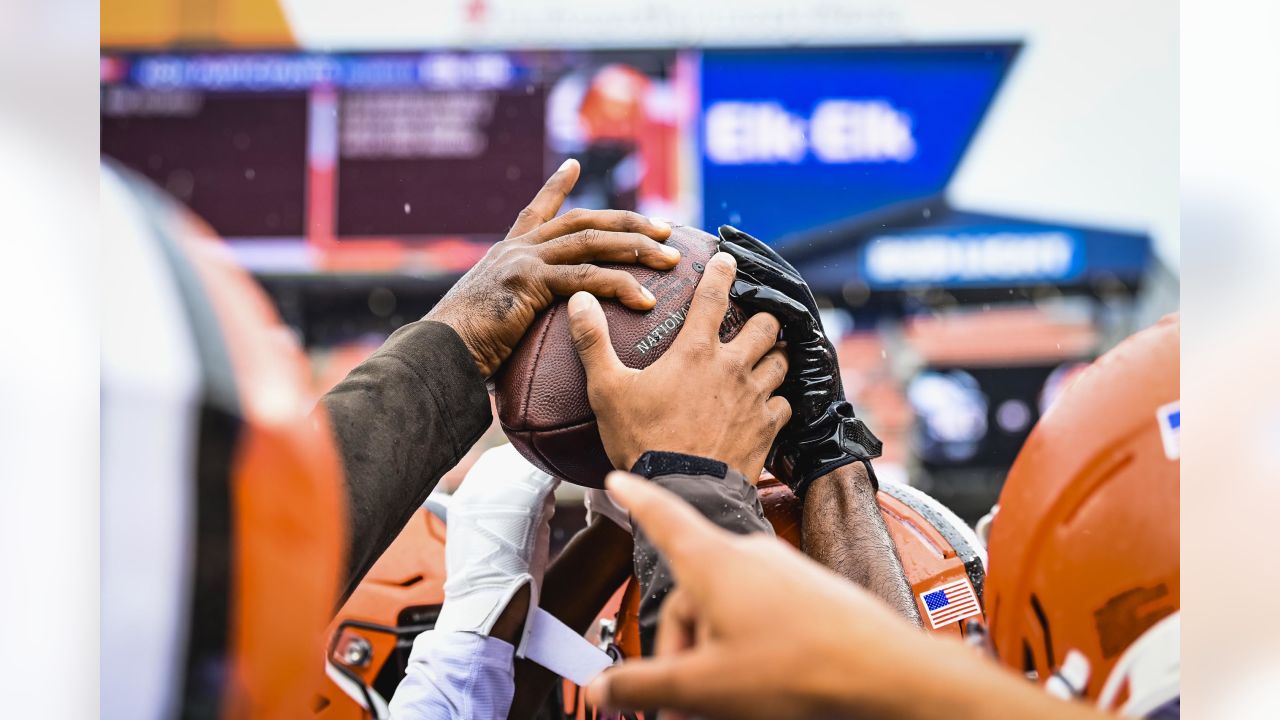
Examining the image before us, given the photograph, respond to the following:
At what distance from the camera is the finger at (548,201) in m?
0.95

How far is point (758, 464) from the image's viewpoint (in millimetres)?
792

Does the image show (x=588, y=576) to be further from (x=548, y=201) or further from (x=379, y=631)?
(x=548, y=201)

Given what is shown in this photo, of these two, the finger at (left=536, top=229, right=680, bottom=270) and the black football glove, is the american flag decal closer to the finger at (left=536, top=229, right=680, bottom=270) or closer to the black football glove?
the black football glove

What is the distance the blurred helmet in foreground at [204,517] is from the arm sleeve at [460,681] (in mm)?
118

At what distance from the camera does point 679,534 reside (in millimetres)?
475

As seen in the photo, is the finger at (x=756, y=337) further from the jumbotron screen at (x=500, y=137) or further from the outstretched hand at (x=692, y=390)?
the jumbotron screen at (x=500, y=137)

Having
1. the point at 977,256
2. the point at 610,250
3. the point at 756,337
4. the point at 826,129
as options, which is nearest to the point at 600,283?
the point at 610,250

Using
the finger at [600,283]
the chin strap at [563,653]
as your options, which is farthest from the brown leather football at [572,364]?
the chin strap at [563,653]

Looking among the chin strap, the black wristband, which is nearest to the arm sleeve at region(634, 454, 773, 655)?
the black wristband

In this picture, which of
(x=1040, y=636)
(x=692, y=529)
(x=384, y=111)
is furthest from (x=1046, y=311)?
(x=692, y=529)

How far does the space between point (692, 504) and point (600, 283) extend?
0.75ft

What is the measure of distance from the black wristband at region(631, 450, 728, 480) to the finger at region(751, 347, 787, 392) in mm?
102

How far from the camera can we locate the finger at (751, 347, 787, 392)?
806 mm
